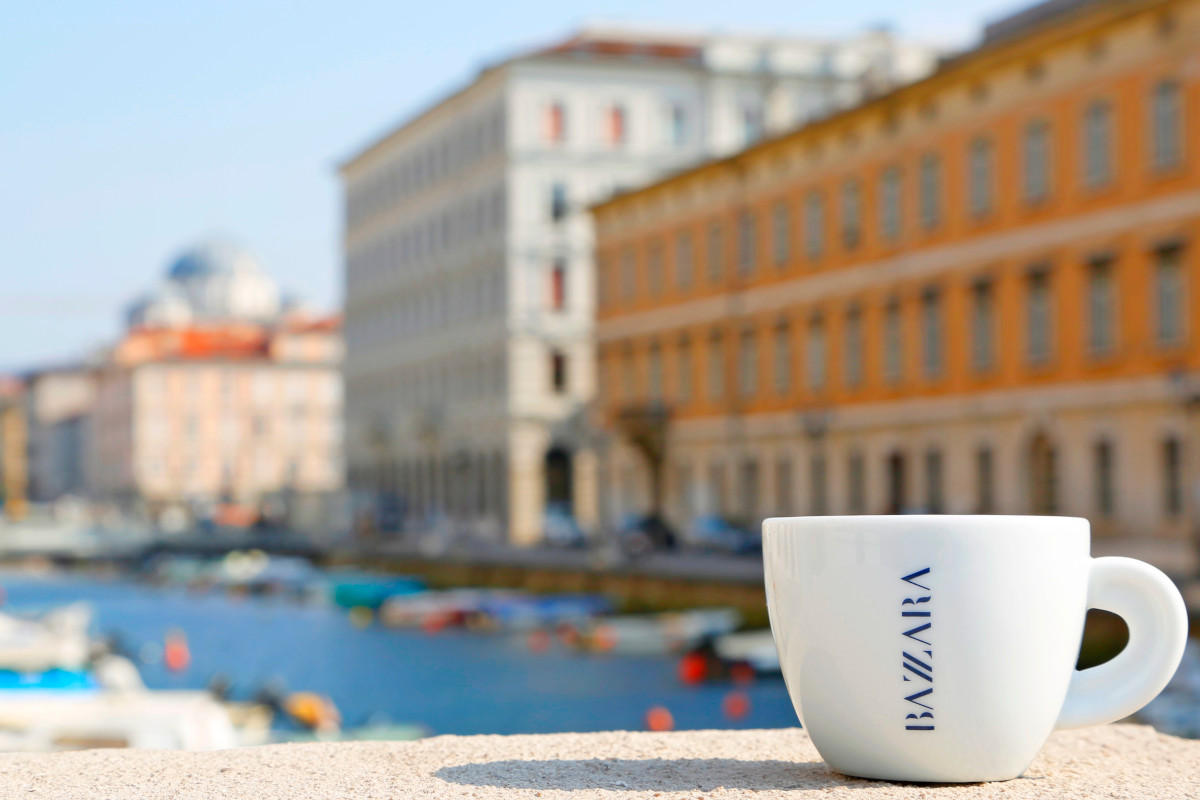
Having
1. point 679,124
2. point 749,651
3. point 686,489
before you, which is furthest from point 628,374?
point 749,651

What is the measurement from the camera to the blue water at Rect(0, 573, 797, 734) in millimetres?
34500

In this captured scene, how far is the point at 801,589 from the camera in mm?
4242

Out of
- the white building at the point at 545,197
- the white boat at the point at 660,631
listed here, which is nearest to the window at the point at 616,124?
the white building at the point at 545,197

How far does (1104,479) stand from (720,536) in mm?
15620

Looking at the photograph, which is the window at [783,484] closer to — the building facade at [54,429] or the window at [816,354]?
the window at [816,354]

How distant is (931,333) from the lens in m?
46.2

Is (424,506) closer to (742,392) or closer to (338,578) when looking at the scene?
(338,578)

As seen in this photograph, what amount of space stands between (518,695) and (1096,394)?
A: 13.3m

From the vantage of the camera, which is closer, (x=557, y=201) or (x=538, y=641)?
(x=538, y=641)

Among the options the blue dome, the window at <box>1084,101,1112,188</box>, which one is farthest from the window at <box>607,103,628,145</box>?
the blue dome

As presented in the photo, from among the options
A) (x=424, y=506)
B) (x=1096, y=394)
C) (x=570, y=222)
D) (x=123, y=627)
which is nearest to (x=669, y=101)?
(x=570, y=222)

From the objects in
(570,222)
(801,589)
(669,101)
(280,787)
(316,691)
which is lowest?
(316,691)

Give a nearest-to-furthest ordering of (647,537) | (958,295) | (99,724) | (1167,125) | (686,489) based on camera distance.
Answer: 1. (99,724)
2. (1167,125)
3. (958,295)
4. (647,537)
5. (686,489)

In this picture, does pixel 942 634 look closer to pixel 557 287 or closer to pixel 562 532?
pixel 562 532
